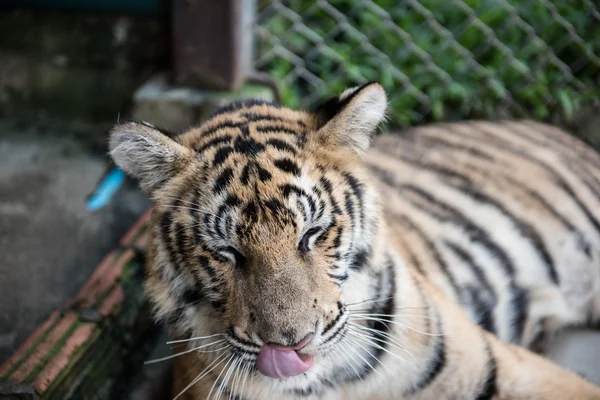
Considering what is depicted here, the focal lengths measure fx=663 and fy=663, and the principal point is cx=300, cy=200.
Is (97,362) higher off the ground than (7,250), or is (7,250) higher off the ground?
(7,250)

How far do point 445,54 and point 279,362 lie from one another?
236 centimetres

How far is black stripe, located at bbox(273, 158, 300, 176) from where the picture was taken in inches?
59.8

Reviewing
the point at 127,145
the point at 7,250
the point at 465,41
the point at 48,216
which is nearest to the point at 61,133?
the point at 48,216

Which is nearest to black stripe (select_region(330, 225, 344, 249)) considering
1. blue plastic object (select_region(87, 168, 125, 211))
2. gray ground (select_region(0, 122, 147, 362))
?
gray ground (select_region(0, 122, 147, 362))

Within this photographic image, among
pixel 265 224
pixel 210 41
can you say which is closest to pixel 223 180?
pixel 265 224

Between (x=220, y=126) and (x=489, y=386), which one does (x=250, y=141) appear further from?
(x=489, y=386)

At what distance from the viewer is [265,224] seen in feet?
4.74

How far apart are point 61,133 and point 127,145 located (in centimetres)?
179

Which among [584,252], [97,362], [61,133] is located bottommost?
[97,362]

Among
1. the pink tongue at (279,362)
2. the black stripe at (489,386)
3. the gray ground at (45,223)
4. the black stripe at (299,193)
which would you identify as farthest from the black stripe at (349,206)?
the gray ground at (45,223)

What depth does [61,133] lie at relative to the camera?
3.21 m

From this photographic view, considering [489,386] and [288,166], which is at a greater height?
[288,166]

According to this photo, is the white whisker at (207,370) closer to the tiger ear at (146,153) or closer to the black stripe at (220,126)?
the tiger ear at (146,153)

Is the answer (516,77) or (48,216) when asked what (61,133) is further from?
(516,77)
